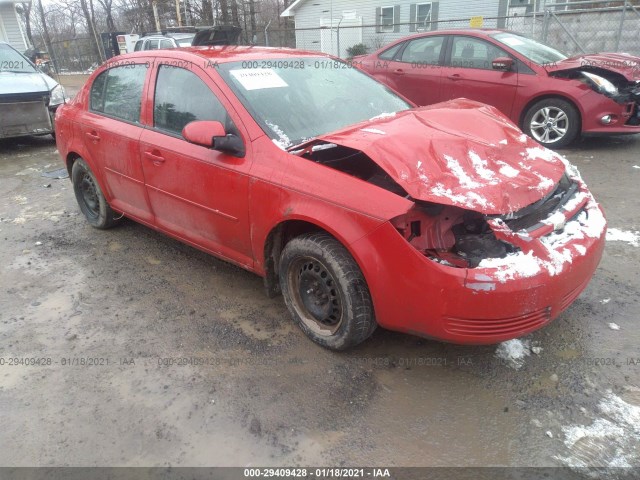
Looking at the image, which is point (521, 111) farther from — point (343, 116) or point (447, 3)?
point (447, 3)

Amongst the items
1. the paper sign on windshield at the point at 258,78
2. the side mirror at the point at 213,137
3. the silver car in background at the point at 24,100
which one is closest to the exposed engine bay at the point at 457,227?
the side mirror at the point at 213,137

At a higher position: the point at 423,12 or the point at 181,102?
the point at 423,12

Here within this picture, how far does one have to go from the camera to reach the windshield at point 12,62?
862cm

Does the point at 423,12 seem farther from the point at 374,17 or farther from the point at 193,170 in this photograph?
the point at 193,170

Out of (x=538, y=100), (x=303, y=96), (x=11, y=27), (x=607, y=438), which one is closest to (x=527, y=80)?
(x=538, y=100)

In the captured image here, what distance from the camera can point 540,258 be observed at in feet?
7.55

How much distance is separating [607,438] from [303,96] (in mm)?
2648

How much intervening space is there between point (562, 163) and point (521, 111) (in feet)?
13.6

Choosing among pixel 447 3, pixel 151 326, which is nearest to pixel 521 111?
pixel 151 326

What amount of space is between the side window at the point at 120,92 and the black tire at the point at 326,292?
1.88m

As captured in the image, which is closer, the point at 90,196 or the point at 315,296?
the point at 315,296

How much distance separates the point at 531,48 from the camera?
6879 mm

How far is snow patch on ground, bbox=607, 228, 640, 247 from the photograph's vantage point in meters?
3.97

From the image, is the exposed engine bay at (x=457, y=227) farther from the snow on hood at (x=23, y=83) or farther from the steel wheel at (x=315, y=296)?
the snow on hood at (x=23, y=83)
